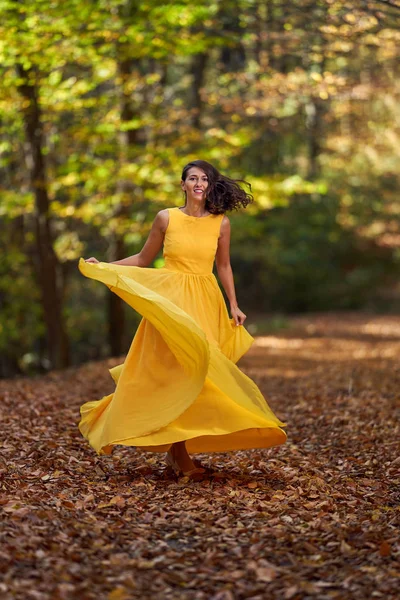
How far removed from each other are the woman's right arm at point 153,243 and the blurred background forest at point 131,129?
4.19 metres

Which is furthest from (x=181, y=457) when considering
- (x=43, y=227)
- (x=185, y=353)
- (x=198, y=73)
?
(x=198, y=73)

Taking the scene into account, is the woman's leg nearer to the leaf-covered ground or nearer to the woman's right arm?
the leaf-covered ground

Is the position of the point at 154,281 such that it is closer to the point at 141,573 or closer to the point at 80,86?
the point at 141,573

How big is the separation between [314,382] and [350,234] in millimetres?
17075

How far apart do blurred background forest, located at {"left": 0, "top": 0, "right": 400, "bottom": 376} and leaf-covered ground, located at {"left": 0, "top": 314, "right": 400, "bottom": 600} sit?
4.60m

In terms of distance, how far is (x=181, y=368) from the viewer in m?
5.50

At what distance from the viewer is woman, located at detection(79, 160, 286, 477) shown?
17.5 feet

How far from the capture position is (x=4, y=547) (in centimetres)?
409

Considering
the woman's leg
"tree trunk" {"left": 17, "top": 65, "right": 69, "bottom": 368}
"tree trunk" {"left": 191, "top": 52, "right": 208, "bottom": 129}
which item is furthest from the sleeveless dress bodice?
"tree trunk" {"left": 191, "top": 52, "right": 208, "bottom": 129}

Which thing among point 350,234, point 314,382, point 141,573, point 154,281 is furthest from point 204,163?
point 350,234

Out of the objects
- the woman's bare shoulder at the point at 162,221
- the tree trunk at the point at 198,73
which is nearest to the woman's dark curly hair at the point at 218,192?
the woman's bare shoulder at the point at 162,221

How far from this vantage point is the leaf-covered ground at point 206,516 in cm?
390

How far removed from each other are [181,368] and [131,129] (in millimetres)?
10041

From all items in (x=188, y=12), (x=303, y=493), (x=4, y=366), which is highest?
(x=188, y=12)
